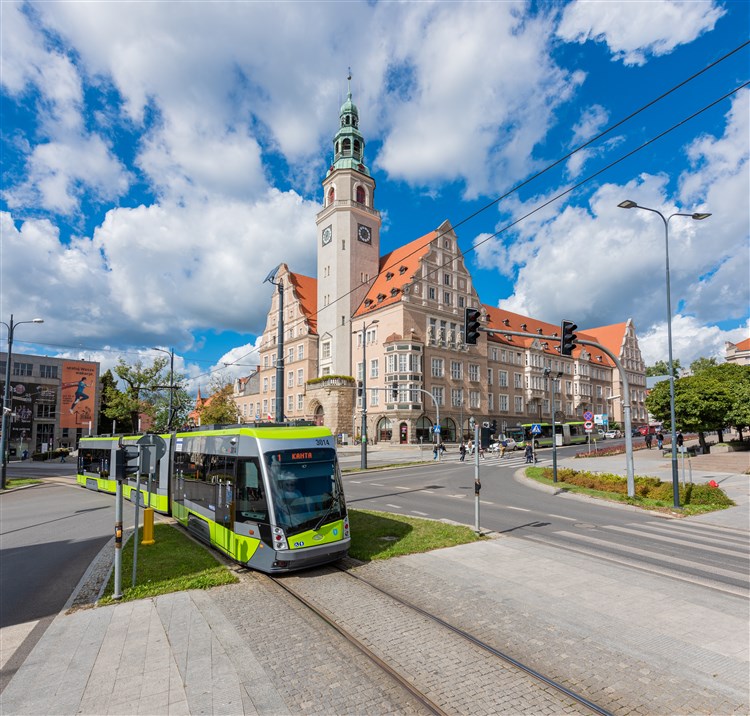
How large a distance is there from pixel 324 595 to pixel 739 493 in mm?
20362

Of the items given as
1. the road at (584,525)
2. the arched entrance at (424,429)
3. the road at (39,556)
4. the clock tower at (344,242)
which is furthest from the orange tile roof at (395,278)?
the road at (39,556)

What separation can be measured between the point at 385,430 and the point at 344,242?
23.7 metres

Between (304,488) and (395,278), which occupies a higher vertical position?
(395,278)

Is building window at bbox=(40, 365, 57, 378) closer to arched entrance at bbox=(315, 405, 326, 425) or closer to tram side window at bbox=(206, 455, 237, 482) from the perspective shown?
arched entrance at bbox=(315, 405, 326, 425)

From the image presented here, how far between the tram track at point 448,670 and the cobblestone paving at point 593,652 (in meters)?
0.19

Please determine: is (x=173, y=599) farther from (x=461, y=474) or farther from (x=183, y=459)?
(x=461, y=474)

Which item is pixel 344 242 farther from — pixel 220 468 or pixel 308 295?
pixel 220 468

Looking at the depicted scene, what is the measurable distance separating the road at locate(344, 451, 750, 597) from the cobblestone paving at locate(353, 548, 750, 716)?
102 inches

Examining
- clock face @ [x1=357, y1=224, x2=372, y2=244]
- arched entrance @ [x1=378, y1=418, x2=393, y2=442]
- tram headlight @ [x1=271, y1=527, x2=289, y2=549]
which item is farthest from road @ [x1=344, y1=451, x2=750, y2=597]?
clock face @ [x1=357, y1=224, x2=372, y2=244]

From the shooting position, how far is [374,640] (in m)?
6.36

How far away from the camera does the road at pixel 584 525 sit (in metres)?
10.1

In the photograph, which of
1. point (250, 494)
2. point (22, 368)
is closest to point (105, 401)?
point (22, 368)

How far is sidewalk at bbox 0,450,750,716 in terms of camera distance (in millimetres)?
5047

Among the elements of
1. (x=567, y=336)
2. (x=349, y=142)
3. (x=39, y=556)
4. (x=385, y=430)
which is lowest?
(x=39, y=556)
